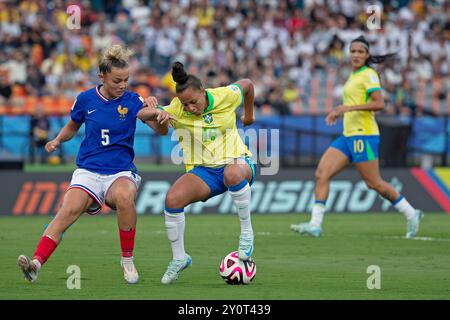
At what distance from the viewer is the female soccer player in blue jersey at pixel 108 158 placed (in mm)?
10445

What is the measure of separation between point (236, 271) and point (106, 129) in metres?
1.88

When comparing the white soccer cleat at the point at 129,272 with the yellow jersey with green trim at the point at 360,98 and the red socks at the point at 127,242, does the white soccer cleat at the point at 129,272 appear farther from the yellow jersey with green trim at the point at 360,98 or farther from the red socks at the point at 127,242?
the yellow jersey with green trim at the point at 360,98

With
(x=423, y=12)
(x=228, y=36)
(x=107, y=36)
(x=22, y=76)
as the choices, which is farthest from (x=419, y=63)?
(x=22, y=76)

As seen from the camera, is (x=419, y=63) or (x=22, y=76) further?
(x=419, y=63)

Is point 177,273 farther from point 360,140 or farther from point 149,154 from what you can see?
point 149,154

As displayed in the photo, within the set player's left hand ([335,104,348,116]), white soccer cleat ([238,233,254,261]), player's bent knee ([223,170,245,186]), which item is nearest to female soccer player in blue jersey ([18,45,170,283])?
player's bent knee ([223,170,245,186])

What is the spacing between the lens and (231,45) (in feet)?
95.5

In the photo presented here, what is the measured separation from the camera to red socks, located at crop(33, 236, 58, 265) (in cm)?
1031

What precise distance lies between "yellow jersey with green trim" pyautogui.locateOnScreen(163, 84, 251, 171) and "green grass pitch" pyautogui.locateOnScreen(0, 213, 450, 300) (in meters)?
1.22

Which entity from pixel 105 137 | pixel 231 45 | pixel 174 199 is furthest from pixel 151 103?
pixel 231 45

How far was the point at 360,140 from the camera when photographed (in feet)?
50.4

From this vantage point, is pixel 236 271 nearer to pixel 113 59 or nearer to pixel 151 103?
pixel 151 103

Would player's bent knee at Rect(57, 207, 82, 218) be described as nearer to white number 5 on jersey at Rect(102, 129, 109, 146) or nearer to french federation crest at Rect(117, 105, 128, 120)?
white number 5 on jersey at Rect(102, 129, 109, 146)
